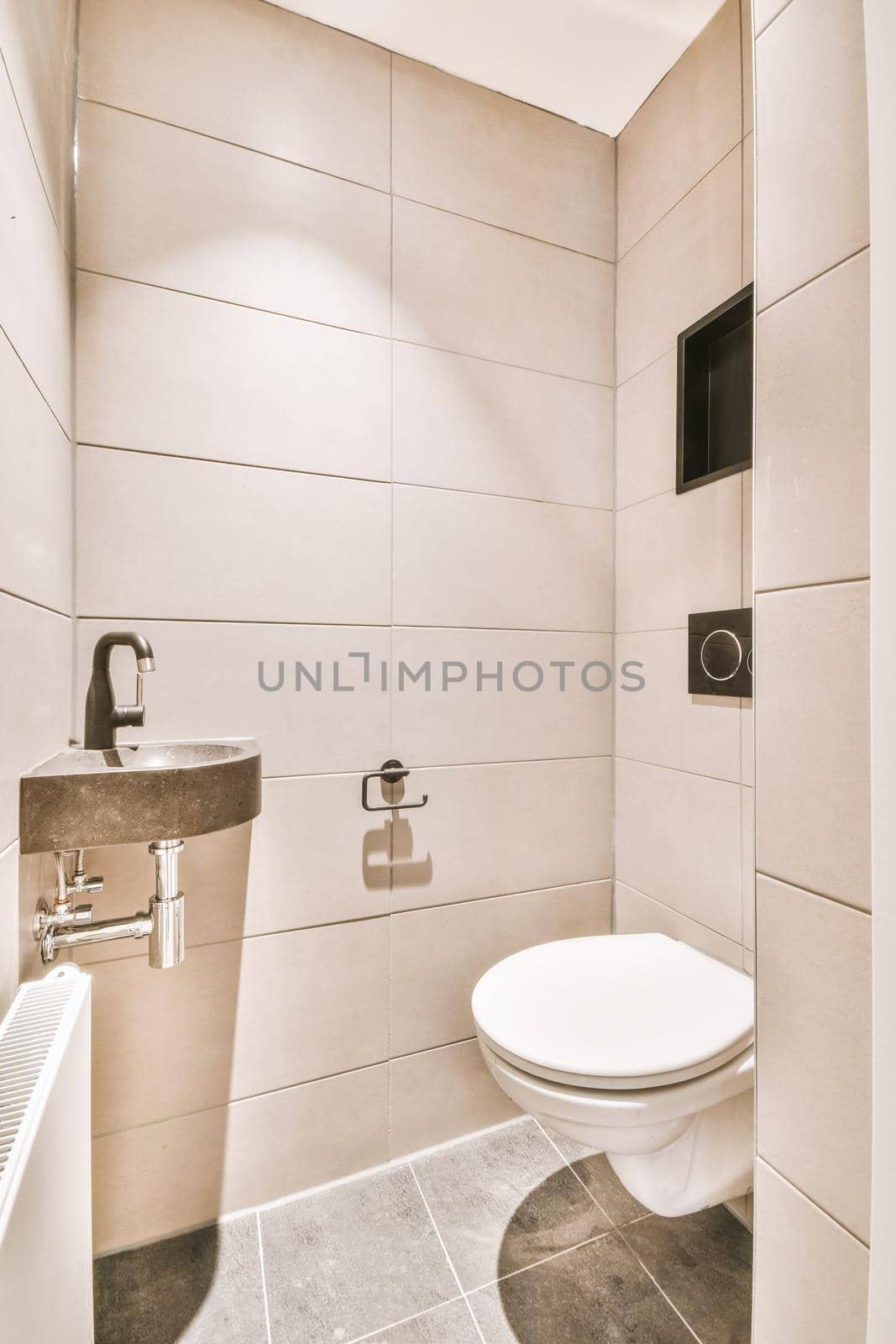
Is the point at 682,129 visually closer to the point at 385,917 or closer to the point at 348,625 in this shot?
the point at 348,625

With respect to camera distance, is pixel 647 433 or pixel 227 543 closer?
pixel 227 543

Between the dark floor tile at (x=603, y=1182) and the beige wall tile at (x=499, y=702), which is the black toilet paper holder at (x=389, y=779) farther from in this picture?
the dark floor tile at (x=603, y=1182)

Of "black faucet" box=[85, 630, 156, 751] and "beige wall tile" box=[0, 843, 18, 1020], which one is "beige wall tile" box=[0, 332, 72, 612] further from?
"beige wall tile" box=[0, 843, 18, 1020]

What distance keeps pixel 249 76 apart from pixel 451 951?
193 centimetres

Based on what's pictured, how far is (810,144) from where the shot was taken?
63cm

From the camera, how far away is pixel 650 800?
5.04 feet

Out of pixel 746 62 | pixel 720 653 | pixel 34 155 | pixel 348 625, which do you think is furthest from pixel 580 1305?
pixel 746 62

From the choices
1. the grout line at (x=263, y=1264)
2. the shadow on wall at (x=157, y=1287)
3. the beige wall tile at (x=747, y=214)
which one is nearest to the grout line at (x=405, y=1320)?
the grout line at (x=263, y=1264)

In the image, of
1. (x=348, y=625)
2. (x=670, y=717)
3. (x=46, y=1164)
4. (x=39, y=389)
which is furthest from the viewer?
(x=670, y=717)

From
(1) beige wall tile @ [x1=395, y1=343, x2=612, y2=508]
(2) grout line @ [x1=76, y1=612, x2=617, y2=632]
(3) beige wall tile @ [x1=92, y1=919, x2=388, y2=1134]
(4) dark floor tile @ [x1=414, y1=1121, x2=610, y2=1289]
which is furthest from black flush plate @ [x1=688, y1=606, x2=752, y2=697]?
(4) dark floor tile @ [x1=414, y1=1121, x2=610, y2=1289]

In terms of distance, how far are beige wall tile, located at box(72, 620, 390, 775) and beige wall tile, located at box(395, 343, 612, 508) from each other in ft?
1.42

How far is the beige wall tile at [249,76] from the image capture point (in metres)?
1.19

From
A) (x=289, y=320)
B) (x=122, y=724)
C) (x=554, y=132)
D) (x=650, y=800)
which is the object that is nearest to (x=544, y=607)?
(x=650, y=800)

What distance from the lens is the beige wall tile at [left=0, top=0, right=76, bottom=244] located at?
79 cm
